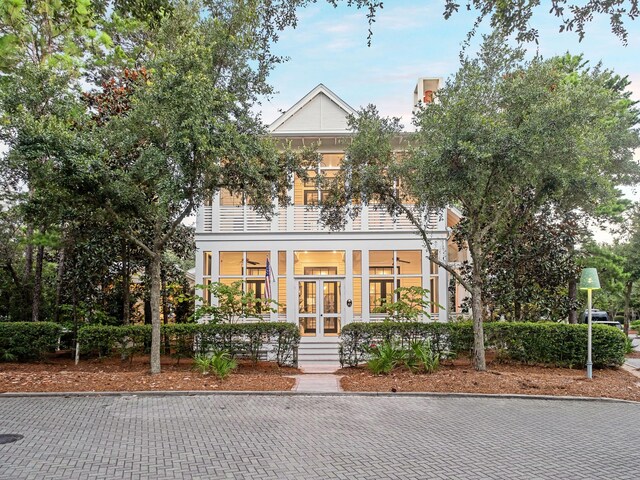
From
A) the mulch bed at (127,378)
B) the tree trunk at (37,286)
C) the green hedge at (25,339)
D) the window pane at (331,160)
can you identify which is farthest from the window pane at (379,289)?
the tree trunk at (37,286)

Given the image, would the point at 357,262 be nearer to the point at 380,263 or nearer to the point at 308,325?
the point at 380,263

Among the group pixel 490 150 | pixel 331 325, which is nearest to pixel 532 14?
pixel 490 150

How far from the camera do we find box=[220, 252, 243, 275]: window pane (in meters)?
16.5

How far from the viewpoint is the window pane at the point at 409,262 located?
54.0 feet

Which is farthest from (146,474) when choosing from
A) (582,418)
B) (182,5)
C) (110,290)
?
(110,290)

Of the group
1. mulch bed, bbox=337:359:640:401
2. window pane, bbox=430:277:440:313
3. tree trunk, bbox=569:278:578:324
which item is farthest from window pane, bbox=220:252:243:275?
tree trunk, bbox=569:278:578:324

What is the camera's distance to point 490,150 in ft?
30.1

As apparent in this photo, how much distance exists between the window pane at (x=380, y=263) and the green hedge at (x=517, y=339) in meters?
4.45

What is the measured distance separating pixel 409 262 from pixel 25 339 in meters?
12.2

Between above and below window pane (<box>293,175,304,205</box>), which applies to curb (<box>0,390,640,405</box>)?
below

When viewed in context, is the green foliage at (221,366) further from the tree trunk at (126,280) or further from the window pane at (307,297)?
the window pane at (307,297)

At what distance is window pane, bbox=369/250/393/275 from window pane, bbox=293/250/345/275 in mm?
1133

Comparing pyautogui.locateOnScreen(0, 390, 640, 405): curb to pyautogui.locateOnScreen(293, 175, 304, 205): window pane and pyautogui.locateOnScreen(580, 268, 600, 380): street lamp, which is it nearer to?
pyautogui.locateOnScreen(580, 268, 600, 380): street lamp

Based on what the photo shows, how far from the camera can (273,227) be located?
1620cm
